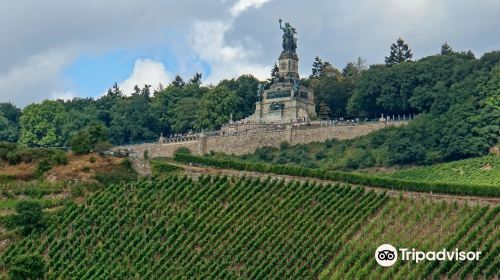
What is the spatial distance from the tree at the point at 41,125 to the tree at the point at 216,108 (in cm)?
1494

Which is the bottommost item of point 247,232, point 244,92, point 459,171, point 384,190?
point 247,232

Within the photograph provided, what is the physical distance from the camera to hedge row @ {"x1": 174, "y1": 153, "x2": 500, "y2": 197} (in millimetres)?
65075

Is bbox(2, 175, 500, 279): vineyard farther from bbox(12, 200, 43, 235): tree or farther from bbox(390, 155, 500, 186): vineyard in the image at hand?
bbox(390, 155, 500, 186): vineyard

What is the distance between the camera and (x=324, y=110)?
356ft

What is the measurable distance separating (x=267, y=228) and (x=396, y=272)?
998cm

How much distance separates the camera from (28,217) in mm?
69250

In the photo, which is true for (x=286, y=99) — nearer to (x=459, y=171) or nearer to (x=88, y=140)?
(x=459, y=171)

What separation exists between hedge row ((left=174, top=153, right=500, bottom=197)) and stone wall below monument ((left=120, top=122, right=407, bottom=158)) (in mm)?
21424

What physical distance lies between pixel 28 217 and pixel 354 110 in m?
42.1

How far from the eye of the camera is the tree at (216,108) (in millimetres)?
109062

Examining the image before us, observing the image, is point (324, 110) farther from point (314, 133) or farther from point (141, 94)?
point (141, 94)

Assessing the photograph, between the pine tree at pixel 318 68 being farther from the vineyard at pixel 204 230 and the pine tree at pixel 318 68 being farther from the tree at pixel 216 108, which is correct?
the vineyard at pixel 204 230

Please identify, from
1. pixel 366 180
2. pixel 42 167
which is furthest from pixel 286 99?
pixel 366 180

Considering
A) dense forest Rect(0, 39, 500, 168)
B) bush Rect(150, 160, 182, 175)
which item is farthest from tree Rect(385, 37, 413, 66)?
bush Rect(150, 160, 182, 175)
